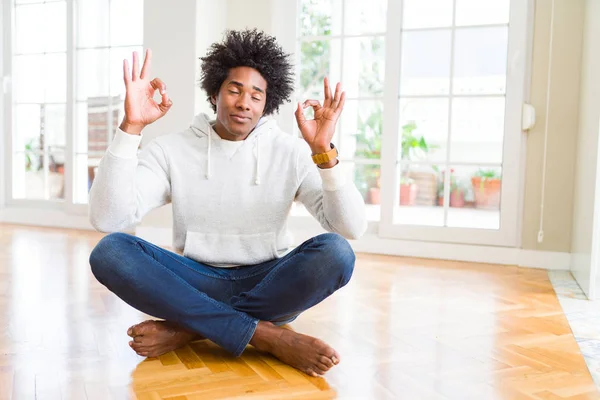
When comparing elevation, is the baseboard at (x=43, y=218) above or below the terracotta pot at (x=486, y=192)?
below

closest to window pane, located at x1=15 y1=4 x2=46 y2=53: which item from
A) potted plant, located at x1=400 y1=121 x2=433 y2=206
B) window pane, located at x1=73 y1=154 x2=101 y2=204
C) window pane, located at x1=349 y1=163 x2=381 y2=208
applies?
window pane, located at x1=73 y1=154 x2=101 y2=204

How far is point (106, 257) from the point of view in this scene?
1702mm

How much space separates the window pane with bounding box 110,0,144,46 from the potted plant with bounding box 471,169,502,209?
266 cm

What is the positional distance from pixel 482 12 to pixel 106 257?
296 centimetres

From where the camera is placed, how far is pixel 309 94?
4348 mm

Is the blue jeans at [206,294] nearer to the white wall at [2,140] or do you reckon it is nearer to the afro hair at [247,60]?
the afro hair at [247,60]

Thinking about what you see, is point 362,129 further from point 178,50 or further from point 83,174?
point 83,174

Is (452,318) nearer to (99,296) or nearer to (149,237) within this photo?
(99,296)

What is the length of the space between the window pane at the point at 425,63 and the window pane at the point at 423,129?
0.25 ft

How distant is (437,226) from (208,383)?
258 centimetres

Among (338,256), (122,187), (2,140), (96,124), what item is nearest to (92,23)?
(96,124)

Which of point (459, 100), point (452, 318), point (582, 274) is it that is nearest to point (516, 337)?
point (452, 318)

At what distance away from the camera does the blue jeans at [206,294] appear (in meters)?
1.71

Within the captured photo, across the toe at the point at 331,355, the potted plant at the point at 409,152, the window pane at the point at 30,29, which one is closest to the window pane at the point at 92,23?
the window pane at the point at 30,29
